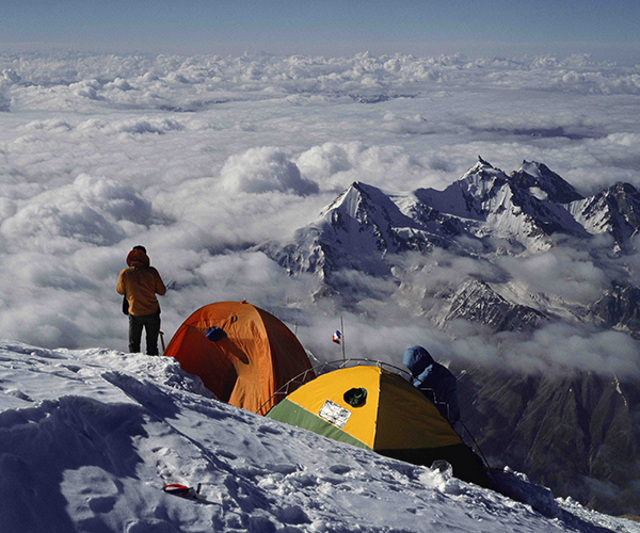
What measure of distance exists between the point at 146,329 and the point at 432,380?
954 centimetres

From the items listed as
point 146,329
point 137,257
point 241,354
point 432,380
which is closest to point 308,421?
point 432,380

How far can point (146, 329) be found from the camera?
50.5 feet

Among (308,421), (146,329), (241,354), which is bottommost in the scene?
(241,354)

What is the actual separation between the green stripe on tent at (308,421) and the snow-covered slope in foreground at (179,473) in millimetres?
1958

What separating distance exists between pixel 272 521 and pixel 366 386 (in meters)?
7.67

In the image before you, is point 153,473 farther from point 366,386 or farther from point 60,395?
point 366,386

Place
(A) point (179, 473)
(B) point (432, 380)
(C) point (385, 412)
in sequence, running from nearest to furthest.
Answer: (A) point (179, 473), (C) point (385, 412), (B) point (432, 380)

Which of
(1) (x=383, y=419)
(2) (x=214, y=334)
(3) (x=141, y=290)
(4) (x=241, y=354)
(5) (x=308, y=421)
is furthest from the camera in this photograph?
(2) (x=214, y=334)

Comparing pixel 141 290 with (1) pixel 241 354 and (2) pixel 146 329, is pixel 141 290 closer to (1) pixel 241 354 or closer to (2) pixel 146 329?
(2) pixel 146 329

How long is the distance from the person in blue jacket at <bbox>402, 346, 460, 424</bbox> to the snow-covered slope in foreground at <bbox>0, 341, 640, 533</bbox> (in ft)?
12.8

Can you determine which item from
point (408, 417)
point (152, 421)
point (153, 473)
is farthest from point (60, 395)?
point (408, 417)

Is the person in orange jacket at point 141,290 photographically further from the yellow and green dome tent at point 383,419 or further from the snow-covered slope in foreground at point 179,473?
the yellow and green dome tent at point 383,419

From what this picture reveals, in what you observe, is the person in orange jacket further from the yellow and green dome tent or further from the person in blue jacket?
the person in blue jacket

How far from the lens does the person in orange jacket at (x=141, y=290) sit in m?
14.3
